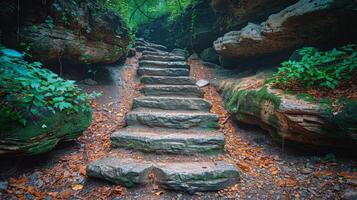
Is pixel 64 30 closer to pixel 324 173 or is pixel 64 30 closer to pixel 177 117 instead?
pixel 177 117

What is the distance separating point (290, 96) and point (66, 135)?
3.88m

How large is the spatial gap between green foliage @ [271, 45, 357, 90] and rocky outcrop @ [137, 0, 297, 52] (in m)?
1.90

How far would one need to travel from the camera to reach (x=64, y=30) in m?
4.47

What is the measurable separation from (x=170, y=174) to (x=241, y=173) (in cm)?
117

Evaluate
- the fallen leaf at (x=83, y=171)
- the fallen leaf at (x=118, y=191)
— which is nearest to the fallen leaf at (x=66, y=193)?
the fallen leaf at (x=83, y=171)

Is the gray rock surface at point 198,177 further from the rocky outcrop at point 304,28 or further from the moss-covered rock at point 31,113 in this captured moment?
the rocky outcrop at point 304,28

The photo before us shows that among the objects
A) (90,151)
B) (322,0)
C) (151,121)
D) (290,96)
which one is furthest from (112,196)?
(322,0)

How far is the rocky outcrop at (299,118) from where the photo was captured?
9.70ft

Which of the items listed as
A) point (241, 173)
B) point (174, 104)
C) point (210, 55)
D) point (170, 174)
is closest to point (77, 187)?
point (170, 174)

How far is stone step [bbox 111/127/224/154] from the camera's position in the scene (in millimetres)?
3725

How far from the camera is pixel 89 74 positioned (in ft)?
19.2

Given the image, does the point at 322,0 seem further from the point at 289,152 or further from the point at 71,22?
the point at 71,22

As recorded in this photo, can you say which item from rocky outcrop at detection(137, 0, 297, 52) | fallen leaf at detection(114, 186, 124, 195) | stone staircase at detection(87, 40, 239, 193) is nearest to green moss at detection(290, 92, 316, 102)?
stone staircase at detection(87, 40, 239, 193)

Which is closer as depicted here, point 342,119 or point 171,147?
point 342,119
